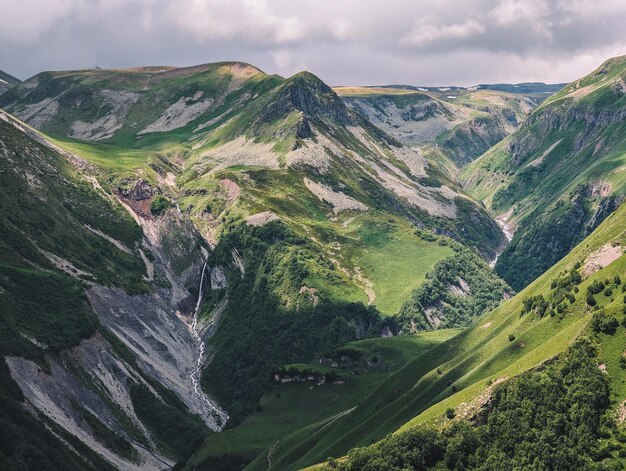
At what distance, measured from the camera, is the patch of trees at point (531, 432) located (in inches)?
4134

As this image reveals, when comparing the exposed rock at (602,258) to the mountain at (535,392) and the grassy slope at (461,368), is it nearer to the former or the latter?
the mountain at (535,392)

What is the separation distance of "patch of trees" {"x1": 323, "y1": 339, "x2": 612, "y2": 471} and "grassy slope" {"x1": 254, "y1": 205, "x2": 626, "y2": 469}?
618 centimetres

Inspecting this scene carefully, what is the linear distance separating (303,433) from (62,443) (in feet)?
196

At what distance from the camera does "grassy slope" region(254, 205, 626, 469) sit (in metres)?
132

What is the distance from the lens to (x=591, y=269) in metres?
146

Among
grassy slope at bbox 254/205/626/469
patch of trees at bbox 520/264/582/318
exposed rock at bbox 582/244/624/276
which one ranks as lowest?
grassy slope at bbox 254/205/626/469

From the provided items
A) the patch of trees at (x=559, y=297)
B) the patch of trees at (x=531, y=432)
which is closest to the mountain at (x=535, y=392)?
the patch of trees at (x=531, y=432)

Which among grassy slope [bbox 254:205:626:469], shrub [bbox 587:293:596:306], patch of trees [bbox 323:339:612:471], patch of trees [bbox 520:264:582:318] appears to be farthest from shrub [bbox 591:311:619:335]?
patch of trees [bbox 520:264:582:318]

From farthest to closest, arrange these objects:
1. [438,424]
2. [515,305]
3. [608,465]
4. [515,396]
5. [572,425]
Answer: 1. [515,305]
2. [438,424]
3. [515,396]
4. [572,425]
5. [608,465]

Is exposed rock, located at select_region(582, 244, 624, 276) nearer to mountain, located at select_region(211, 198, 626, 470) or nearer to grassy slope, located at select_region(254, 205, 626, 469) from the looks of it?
mountain, located at select_region(211, 198, 626, 470)

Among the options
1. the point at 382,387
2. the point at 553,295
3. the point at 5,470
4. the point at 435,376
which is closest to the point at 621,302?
the point at 553,295

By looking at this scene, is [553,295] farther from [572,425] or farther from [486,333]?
[572,425]

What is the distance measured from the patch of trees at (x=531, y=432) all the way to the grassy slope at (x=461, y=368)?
6.18 m

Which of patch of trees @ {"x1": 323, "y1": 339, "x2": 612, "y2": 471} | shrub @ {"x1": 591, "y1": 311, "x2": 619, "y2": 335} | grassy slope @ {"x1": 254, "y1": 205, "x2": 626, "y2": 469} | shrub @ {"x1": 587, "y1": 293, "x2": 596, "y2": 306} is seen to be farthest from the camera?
shrub @ {"x1": 587, "y1": 293, "x2": 596, "y2": 306}
